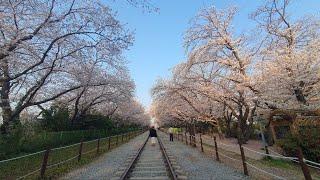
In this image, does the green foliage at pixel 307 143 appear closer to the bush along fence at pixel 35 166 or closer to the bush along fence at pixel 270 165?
the bush along fence at pixel 270 165

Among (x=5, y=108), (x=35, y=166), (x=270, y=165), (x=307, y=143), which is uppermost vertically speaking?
(x=5, y=108)

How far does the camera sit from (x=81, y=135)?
35.2 m

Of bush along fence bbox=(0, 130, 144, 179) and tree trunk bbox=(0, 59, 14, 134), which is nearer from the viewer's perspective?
A: bush along fence bbox=(0, 130, 144, 179)

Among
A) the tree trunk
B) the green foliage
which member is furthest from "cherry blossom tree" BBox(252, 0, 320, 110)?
the tree trunk

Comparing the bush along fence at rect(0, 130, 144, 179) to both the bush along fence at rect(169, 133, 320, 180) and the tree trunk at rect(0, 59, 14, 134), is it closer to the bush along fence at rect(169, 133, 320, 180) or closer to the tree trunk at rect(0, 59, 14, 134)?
the tree trunk at rect(0, 59, 14, 134)

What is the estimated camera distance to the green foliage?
50.5 ft

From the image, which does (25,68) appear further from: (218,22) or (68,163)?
(218,22)

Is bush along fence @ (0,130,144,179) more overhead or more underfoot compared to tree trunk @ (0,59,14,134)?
more underfoot

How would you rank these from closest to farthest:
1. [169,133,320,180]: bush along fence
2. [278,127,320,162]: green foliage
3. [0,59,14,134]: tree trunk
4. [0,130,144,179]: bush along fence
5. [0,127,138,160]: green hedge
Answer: [169,133,320,180]: bush along fence < [0,130,144,179]: bush along fence < [278,127,320,162]: green foliage < [0,127,138,160]: green hedge < [0,59,14,134]: tree trunk

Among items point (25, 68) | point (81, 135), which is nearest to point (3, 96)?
point (25, 68)

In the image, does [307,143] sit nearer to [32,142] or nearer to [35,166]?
[35,166]

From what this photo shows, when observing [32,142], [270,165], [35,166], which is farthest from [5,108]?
[270,165]

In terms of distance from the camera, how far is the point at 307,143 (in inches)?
623

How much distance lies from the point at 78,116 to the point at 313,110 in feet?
92.7
